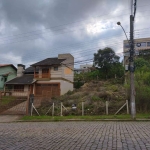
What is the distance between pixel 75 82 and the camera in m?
43.7

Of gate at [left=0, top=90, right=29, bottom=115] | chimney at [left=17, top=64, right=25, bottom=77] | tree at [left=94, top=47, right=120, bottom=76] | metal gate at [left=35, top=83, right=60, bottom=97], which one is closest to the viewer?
gate at [left=0, top=90, right=29, bottom=115]

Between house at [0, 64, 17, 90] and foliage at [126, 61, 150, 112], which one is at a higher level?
house at [0, 64, 17, 90]

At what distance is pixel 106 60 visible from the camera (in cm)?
4109

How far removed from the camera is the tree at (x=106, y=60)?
135ft

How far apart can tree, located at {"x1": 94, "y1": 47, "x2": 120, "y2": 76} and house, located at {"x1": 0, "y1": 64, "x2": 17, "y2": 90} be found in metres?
18.8

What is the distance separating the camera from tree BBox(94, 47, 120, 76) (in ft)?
135

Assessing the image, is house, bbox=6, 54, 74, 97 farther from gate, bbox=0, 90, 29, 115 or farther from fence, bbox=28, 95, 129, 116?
fence, bbox=28, 95, 129, 116

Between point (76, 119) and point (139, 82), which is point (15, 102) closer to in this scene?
point (76, 119)

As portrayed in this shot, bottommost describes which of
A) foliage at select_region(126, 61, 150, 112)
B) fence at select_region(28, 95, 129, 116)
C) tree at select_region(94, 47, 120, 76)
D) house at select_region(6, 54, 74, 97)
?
fence at select_region(28, 95, 129, 116)

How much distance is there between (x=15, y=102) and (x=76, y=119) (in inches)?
406

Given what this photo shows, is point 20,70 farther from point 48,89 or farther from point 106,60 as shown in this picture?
point 106,60

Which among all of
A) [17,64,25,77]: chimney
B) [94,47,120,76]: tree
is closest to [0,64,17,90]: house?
[17,64,25,77]: chimney

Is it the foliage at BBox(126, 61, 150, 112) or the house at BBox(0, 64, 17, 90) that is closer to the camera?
the foliage at BBox(126, 61, 150, 112)

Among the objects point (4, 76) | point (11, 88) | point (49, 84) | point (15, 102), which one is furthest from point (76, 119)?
point (4, 76)
